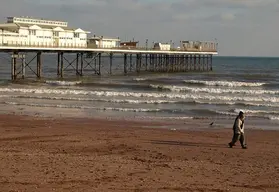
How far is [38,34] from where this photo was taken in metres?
46.1

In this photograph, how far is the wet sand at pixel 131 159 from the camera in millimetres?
10062

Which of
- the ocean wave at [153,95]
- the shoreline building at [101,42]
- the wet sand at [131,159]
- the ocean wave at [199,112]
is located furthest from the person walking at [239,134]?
the shoreline building at [101,42]

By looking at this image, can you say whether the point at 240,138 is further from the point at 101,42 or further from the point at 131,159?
the point at 101,42

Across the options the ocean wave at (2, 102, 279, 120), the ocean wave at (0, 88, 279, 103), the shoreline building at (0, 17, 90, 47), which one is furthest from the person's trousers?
the shoreline building at (0, 17, 90, 47)

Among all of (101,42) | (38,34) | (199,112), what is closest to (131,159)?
(199,112)

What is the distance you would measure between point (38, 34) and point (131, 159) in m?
35.4

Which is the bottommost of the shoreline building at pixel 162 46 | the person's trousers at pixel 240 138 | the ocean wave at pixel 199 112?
the ocean wave at pixel 199 112

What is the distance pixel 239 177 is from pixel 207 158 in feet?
7.16

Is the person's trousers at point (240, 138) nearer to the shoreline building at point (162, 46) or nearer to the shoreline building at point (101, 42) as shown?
the shoreline building at point (101, 42)

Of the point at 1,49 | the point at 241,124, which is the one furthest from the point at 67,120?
the point at 1,49

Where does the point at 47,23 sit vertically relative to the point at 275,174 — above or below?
above

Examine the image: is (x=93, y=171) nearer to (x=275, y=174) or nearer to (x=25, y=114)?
(x=275, y=174)

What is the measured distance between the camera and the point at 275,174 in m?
11.4

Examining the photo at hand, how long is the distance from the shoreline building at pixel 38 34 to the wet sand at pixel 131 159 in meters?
25.2
